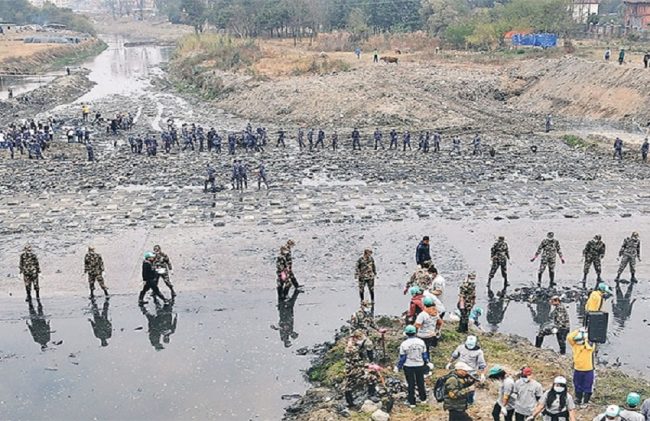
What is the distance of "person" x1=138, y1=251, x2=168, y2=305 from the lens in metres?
16.4

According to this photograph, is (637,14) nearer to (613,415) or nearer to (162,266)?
(162,266)

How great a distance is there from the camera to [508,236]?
71.9ft

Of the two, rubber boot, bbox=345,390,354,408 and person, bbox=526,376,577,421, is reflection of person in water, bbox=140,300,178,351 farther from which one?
person, bbox=526,376,577,421

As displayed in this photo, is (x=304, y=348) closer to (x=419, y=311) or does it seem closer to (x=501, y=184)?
(x=419, y=311)

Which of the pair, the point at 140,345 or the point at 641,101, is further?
the point at 641,101

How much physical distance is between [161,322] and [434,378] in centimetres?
683

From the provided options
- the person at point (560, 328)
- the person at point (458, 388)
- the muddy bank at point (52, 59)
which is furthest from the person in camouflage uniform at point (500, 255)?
the muddy bank at point (52, 59)

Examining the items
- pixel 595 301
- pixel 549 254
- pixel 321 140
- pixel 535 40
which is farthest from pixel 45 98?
pixel 595 301

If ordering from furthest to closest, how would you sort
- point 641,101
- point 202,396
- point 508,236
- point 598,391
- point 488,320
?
point 641,101, point 508,236, point 488,320, point 202,396, point 598,391

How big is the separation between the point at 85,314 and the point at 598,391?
11376mm

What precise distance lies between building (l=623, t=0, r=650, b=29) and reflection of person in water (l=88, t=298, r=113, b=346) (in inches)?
3111

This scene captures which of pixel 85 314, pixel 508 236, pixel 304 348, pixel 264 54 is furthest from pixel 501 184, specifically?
pixel 264 54

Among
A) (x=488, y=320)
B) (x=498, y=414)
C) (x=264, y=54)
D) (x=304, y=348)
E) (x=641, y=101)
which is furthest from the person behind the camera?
(x=264, y=54)

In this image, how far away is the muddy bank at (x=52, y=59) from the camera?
86.2 m
